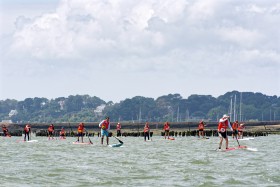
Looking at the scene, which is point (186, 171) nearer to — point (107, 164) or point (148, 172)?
point (148, 172)

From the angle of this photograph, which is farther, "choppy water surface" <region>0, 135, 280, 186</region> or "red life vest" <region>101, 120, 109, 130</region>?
"red life vest" <region>101, 120, 109, 130</region>

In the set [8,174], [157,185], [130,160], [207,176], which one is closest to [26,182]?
[8,174]

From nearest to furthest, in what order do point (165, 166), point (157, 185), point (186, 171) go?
point (157, 185), point (186, 171), point (165, 166)

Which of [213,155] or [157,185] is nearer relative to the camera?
[157,185]

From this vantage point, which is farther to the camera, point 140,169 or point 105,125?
point 105,125

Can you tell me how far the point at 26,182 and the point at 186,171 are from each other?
276 inches

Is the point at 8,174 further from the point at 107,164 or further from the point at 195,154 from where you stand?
the point at 195,154

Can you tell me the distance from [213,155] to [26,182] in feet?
50.8

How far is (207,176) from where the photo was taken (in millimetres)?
32406

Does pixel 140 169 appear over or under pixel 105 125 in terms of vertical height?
under

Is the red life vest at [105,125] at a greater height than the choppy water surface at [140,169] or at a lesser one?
greater

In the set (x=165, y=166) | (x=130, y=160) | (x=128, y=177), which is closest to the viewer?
(x=128, y=177)

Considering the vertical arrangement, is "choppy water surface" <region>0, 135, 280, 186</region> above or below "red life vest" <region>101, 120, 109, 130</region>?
below

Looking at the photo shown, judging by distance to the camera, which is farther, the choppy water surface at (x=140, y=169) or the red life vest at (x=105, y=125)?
→ the red life vest at (x=105, y=125)
